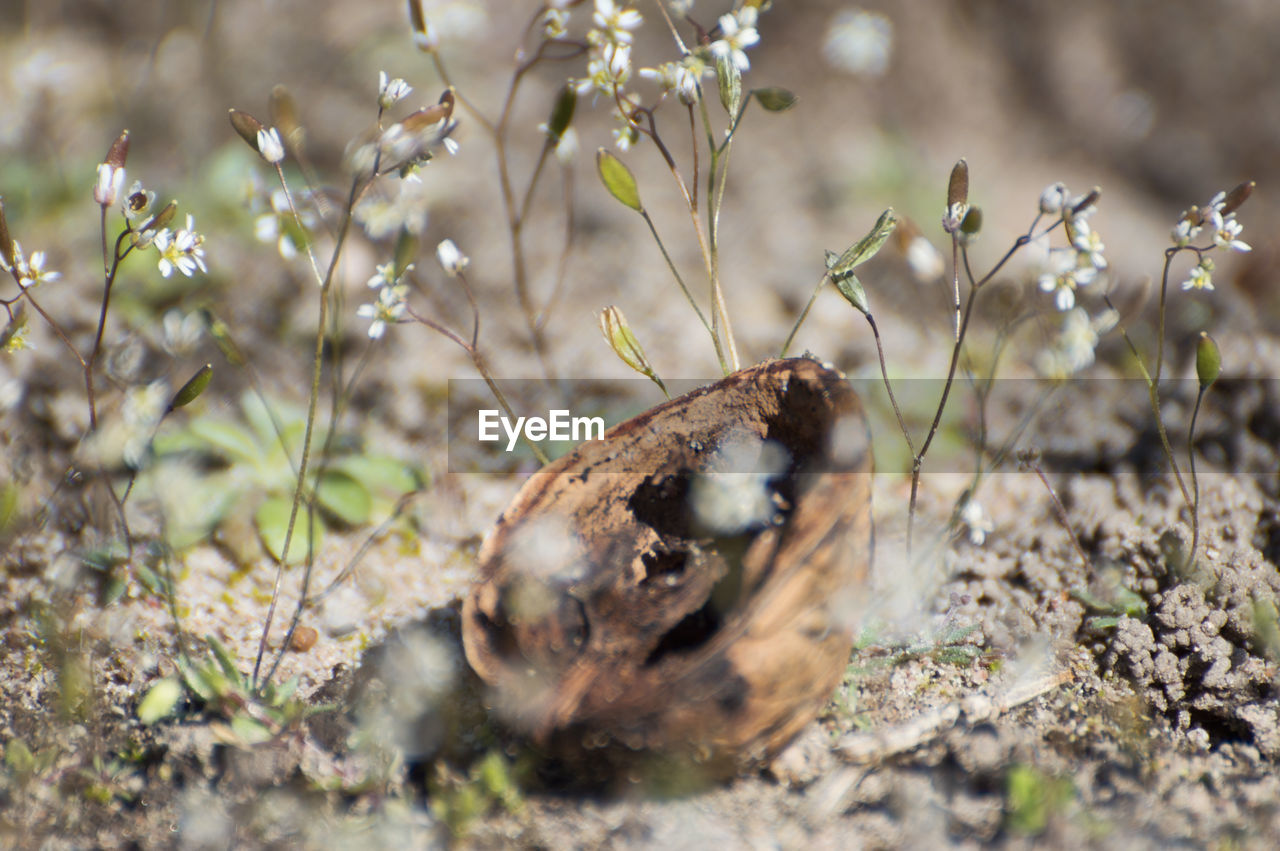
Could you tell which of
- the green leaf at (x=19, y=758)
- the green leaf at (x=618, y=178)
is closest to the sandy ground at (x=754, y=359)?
the green leaf at (x=19, y=758)

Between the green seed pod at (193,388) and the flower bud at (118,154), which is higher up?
the flower bud at (118,154)

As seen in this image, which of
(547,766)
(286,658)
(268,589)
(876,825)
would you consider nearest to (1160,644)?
(876,825)

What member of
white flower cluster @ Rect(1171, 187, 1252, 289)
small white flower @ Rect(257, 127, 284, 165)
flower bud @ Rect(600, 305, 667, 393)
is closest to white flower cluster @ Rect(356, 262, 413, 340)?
small white flower @ Rect(257, 127, 284, 165)

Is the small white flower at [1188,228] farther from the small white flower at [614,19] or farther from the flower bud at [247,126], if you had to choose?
the flower bud at [247,126]

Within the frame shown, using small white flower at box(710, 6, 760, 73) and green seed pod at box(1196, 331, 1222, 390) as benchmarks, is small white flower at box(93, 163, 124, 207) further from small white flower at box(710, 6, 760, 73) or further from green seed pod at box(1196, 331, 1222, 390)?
green seed pod at box(1196, 331, 1222, 390)

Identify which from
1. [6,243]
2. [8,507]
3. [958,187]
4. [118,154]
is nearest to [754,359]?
[958,187]

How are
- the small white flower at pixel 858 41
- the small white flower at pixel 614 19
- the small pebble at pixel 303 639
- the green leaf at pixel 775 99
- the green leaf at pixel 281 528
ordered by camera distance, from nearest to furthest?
the small white flower at pixel 614 19, the green leaf at pixel 775 99, the small pebble at pixel 303 639, the green leaf at pixel 281 528, the small white flower at pixel 858 41

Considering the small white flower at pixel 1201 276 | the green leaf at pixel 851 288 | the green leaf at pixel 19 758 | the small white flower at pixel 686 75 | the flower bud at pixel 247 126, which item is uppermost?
the small white flower at pixel 686 75
